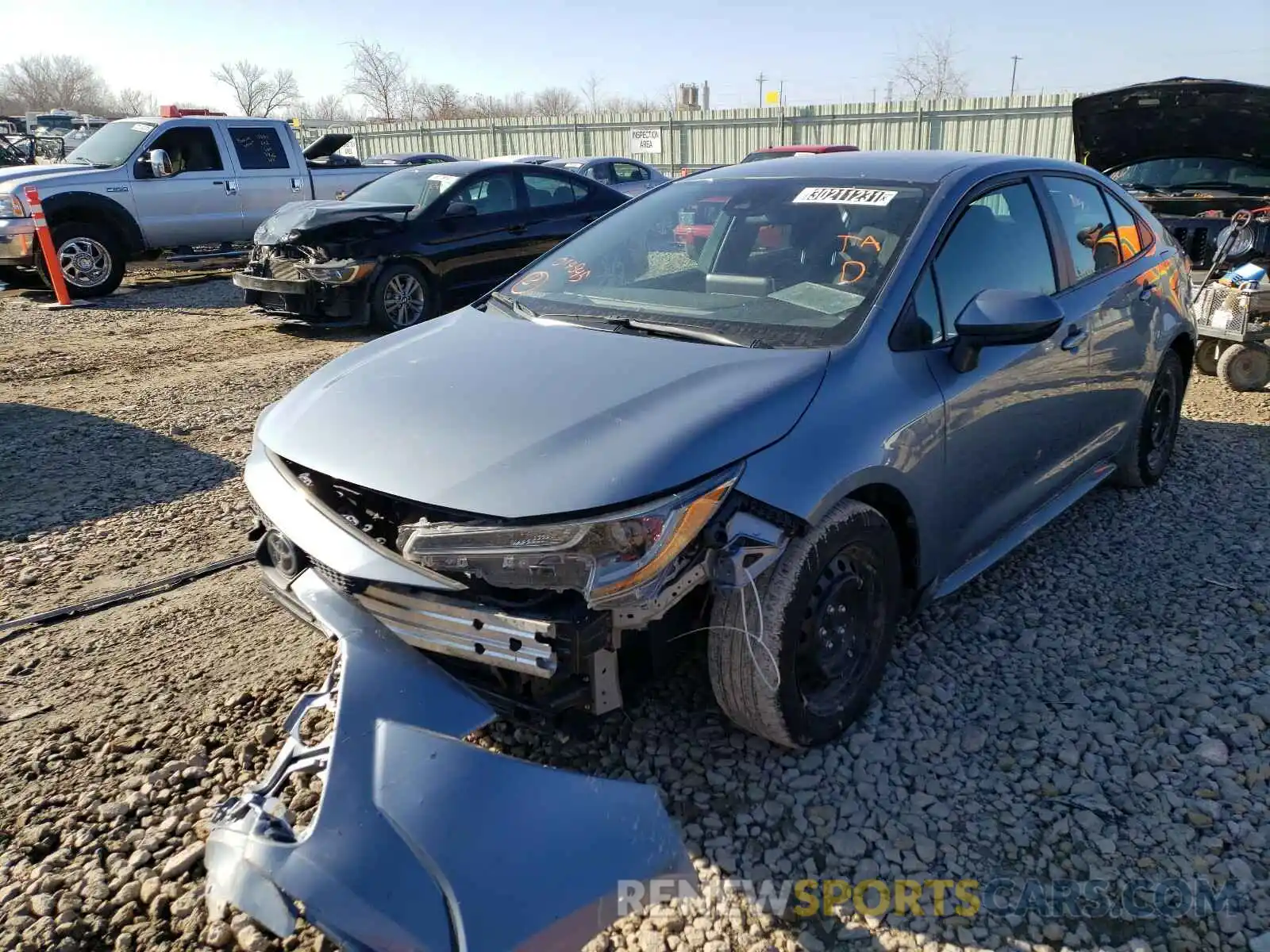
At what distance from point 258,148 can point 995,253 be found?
11.4 metres

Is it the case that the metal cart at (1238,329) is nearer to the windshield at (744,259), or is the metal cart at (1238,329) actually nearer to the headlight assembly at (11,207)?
the windshield at (744,259)

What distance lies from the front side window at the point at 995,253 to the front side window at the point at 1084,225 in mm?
222

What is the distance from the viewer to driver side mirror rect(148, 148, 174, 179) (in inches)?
433

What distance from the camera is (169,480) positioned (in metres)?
5.10

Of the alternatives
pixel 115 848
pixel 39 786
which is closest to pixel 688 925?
pixel 115 848

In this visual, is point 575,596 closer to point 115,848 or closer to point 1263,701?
point 115,848

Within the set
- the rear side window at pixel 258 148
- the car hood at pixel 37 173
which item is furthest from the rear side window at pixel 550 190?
the car hood at pixel 37 173

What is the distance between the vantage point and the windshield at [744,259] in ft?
9.78

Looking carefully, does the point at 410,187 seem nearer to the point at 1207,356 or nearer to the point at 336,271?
the point at 336,271

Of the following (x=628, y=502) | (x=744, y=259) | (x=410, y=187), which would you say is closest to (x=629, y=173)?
(x=410, y=187)

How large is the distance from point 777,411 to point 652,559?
1.94ft

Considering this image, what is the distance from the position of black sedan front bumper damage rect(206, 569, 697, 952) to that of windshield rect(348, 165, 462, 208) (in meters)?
7.65

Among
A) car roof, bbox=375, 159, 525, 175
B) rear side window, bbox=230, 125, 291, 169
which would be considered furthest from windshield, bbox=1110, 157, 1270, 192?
rear side window, bbox=230, 125, 291, 169

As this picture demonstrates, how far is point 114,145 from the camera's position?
1153 cm
